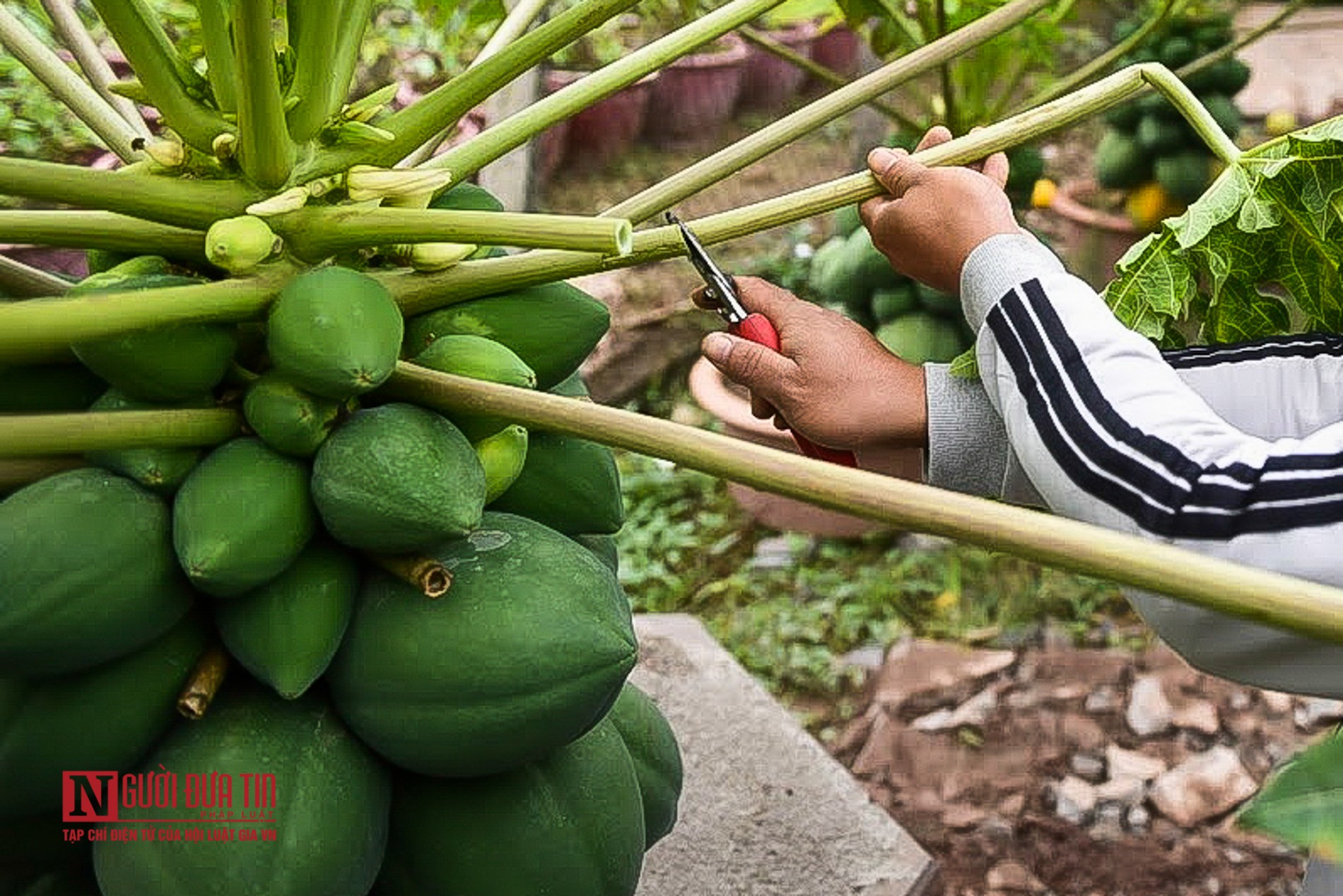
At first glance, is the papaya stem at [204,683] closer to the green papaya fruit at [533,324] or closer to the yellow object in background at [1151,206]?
the green papaya fruit at [533,324]

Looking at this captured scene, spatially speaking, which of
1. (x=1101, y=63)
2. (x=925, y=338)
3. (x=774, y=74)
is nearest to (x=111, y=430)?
(x=1101, y=63)

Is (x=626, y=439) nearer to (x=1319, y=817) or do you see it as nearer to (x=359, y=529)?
(x=359, y=529)

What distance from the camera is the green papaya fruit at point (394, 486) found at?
35.8 inches

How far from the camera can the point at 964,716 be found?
2.67m

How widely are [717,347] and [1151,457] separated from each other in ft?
1.04

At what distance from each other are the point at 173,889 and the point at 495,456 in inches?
13.0

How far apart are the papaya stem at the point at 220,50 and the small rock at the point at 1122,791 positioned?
1872mm

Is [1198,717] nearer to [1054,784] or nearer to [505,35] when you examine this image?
[1054,784]

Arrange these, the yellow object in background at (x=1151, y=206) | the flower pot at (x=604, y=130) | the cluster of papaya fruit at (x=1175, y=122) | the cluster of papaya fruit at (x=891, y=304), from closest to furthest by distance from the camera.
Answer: the cluster of papaya fruit at (x=891, y=304) < the cluster of papaya fruit at (x=1175, y=122) < the yellow object in background at (x=1151, y=206) < the flower pot at (x=604, y=130)

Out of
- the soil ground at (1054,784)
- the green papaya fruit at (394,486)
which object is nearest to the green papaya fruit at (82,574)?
the green papaya fruit at (394,486)

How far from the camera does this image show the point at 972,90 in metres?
3.00

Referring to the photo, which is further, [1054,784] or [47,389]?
[1054,784]

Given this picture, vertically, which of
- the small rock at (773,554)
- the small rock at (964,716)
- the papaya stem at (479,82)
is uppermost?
the papaya stem at (479,82)

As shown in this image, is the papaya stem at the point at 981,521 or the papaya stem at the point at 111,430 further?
the papaya stem at the point at 111,430
